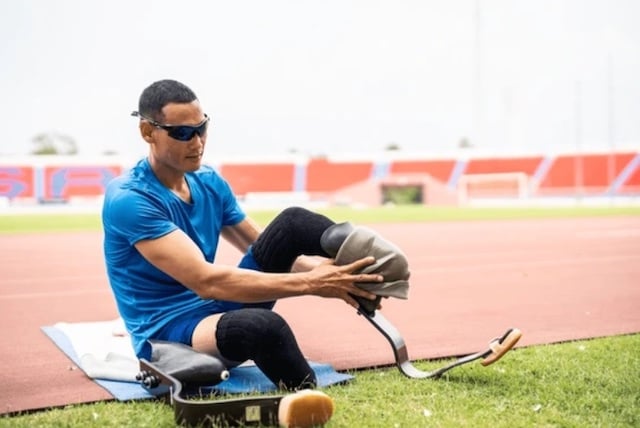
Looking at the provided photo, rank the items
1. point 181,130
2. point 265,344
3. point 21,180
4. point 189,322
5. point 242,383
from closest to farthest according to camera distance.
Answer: point 265,344
point 181,130
point 189,322
point 242,383
point 21,180

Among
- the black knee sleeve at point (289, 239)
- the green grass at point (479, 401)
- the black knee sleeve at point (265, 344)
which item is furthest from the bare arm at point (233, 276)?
the green grass at point (479, 401)

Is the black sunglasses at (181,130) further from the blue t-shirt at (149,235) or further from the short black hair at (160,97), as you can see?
the blue t-shirt at (149,235)

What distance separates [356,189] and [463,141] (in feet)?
178

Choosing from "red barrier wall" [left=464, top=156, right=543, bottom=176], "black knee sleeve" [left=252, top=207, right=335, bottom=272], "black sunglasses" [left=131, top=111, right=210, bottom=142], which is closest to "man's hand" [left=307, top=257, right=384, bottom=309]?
"black knee sleeve" [left=252, top=207, right=335, bottom=272]

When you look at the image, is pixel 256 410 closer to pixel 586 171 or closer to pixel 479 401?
pixel 479 401

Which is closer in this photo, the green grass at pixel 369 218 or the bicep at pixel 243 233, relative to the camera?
the bicep at pixel 243 233

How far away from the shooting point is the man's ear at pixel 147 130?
4.03 meters

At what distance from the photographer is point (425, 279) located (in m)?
9.60

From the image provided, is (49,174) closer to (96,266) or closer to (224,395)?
(96,266)

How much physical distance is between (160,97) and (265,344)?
1286 mm

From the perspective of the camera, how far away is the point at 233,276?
3.78 meters

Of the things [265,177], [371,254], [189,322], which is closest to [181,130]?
[189,322]

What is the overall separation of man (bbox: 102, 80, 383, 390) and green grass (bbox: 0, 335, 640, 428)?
Result: 15.3 inches

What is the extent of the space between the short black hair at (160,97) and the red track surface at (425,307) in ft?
4.72
